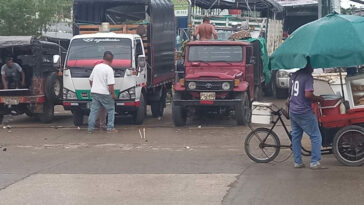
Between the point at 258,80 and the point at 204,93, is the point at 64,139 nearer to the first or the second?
the point at 204,93

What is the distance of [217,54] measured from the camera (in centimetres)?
1633

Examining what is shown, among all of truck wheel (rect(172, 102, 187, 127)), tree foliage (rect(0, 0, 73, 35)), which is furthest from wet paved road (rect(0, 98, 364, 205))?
tree foliage (rect(0, 0, 73, 35))

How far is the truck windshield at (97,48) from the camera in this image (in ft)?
52.5

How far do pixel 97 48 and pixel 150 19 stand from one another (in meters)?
2.03

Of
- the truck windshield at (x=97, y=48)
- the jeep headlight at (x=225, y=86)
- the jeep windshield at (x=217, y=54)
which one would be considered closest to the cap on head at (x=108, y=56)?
the truck windshield at (x=97, y=48)

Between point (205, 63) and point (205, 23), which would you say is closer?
point (205, 63)

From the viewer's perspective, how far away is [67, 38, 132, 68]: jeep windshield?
1588 centimetres

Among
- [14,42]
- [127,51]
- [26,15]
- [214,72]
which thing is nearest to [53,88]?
[14,42]

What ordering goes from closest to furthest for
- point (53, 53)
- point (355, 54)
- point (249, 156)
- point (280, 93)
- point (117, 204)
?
1. point (117, 204)
2. point (355, 54)
3. point (249, 156)
4. point (53, 53)
5. point (280, 93)

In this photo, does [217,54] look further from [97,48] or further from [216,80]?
[97,48]

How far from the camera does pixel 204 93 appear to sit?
50.3 ft

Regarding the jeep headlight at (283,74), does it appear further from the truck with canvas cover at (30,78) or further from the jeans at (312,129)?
the jeans at (312,129)

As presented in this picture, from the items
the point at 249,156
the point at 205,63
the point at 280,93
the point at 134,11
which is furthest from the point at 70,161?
the point at 280,93

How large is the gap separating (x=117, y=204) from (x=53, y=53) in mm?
11124
